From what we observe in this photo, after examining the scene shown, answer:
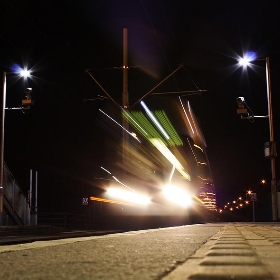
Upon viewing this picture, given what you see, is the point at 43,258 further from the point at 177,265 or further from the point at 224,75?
the point at 224,75

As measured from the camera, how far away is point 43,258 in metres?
5.03

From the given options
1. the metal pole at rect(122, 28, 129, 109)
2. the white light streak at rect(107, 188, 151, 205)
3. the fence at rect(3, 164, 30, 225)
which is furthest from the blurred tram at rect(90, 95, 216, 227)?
the fence at rect(3, 164, 30, 225)

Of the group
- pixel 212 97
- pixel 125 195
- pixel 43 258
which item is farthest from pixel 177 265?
pixel 212 97

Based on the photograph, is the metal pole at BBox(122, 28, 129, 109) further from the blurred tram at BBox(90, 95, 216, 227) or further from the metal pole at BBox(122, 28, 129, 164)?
the blurred tram at BBox(90, 95, 216, 227)

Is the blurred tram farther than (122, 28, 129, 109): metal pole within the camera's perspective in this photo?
No

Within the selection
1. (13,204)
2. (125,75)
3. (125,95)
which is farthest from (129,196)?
(125,75)

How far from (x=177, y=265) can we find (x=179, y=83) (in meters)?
22.4

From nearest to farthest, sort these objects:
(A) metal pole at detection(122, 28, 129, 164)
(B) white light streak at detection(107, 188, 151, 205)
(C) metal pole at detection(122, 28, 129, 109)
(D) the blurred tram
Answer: (D) the blurred tram < (B) white light streak at detection(107, 188, 151, 205) < (A) metal pole at detection(122, 28, 129, 164) < (C) metal pole at detection(122, 28, 129, 109)

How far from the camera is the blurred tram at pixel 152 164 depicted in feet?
64.2

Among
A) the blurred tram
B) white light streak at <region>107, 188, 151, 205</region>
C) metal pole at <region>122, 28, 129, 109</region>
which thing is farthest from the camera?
metal pole at <region>122, 28, 129, 109</region>

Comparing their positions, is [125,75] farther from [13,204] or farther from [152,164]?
[13,204]

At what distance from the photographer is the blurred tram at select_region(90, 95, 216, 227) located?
64.2 feet

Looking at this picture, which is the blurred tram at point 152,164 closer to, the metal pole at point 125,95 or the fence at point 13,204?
the metal pole at point 125,95

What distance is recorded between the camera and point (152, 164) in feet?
60.6
